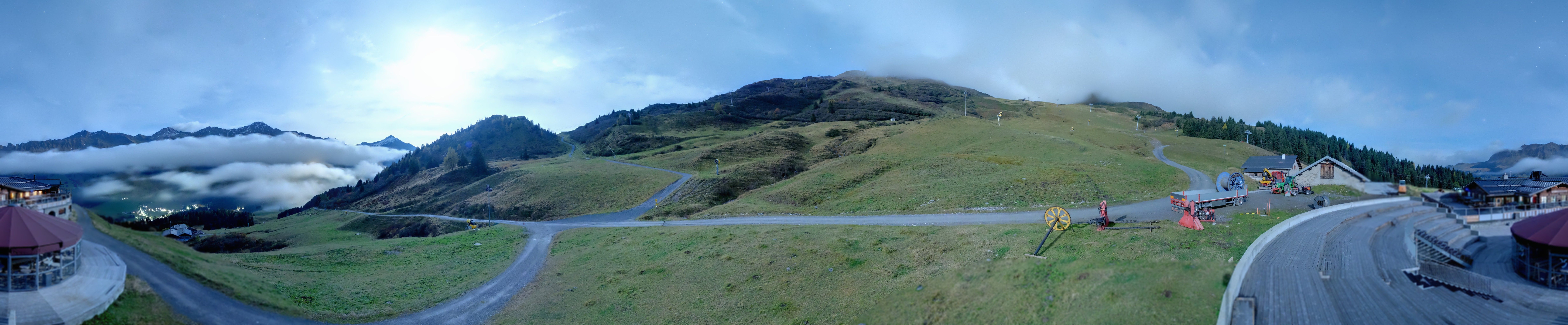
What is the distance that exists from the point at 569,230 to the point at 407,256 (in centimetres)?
1801

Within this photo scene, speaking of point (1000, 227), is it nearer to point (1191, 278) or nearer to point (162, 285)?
point (1191, 278)

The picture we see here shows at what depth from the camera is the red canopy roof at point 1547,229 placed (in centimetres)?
823

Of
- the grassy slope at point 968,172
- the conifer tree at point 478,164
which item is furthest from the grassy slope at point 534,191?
the grassy slope at point 968,172

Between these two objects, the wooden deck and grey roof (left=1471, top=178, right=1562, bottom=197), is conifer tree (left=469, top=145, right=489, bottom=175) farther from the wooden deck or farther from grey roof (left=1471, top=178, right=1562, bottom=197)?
grey roof (left=1471, top=178, right=1562, bottom=197)

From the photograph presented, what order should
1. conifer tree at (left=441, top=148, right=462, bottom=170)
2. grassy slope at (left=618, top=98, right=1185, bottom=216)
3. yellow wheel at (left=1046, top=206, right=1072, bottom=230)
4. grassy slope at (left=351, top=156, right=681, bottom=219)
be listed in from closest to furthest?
yellow wheel at (left=1046, top=206, right=1072, bottom=230) → grassy slope at (left=618, top=98, right=1185, bottom=216) → grassy slope at (left=351, top=156, right=681, bottom=219) → conifer tree at (left=441, top=148, right=462, bottom=170)

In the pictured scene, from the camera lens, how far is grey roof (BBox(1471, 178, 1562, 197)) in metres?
8.56

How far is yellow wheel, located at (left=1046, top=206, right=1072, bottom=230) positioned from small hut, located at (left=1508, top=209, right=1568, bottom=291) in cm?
933

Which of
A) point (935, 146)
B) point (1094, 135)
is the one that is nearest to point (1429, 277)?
point (1094, 135)

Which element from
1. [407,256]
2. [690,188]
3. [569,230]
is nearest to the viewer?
[407,256]

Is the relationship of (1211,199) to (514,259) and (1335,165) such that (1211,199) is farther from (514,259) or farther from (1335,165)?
(514,259)

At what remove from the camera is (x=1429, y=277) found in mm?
→ 8836

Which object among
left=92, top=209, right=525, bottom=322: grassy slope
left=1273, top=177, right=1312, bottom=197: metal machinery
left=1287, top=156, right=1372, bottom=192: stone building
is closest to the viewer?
left=1287, top=156, right=1372, bottom=192: stone building

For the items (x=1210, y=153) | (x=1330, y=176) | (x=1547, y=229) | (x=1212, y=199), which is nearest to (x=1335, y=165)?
(x=1330, y=176)

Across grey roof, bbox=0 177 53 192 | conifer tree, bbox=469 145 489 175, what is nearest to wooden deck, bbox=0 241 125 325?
grey roof, bbox=0 177 53 192
